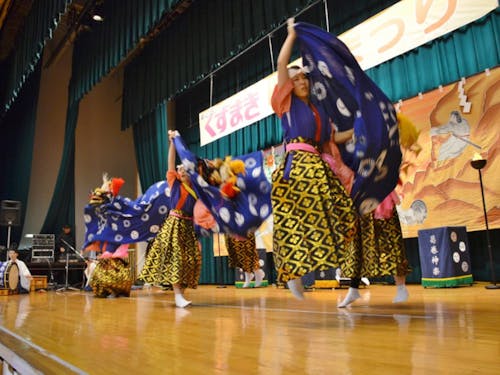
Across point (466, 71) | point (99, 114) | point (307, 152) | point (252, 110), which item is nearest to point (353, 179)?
point (307, 152)

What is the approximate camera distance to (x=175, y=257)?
9.86ft

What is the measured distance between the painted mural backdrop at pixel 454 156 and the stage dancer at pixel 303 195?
7.70ft

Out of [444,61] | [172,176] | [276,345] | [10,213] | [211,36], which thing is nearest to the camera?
[276,345]

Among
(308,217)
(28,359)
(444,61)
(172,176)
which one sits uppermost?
(444,61)

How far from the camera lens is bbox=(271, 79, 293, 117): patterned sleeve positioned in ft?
Result: 6.46

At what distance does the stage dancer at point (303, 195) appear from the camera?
178 centimetres

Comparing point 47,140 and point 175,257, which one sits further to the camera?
point 47,140

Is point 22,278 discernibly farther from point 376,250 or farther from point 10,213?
point 376,250

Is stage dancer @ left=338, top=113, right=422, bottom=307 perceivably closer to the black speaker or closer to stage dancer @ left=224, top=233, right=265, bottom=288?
stage dancer @ left=224, top=233, right=265, bottom=288

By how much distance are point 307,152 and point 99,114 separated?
9451mm

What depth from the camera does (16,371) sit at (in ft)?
4.77

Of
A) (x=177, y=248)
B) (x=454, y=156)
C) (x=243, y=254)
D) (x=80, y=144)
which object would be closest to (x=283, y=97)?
(x=177, y=248)

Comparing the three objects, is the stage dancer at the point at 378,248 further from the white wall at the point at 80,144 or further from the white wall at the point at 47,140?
the white wall at the point at 47,140

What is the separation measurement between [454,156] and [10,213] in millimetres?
7574
